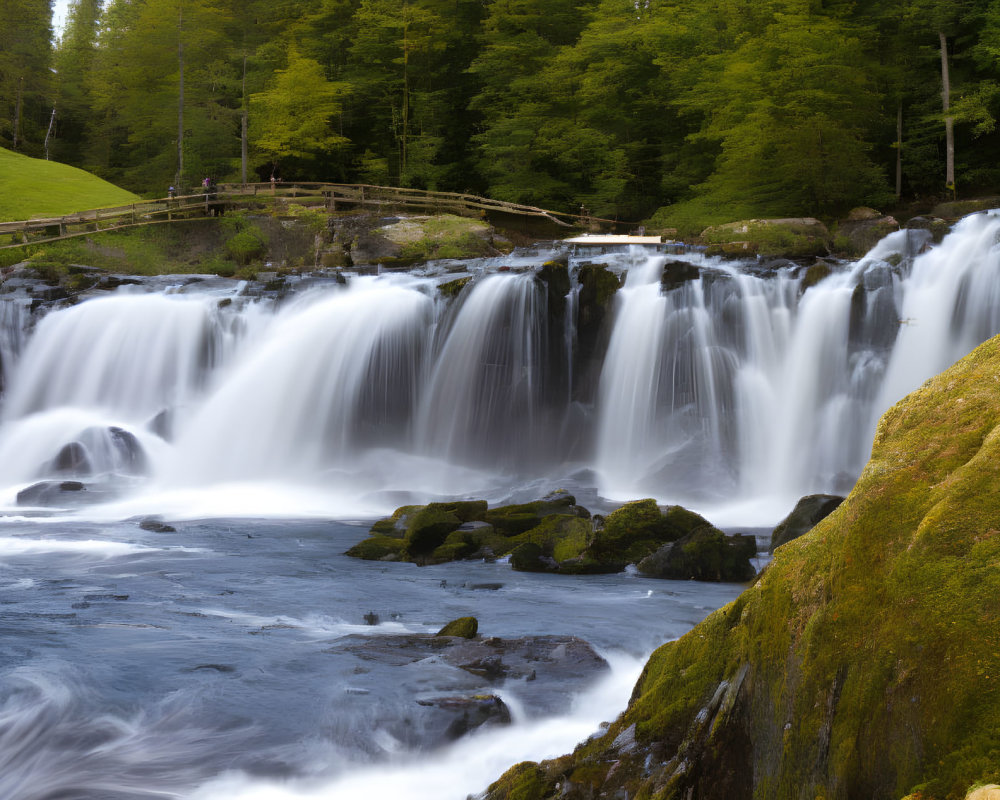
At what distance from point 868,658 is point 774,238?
24.3 m

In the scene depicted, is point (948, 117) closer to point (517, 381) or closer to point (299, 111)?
point (517, 381)

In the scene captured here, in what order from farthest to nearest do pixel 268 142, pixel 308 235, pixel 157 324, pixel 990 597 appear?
pixel 268 142 < pixel 308 235 < pixel 157 324 < pixel 990 597

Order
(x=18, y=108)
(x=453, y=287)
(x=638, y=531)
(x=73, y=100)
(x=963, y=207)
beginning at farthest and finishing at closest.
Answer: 1. (x=73, y=100)
2. (x=18, y=108)
3. (x=963, y=207)
4. (x=453, y=287)
5. (x=638, y=531)

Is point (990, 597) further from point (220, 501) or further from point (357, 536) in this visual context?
point (220, 501)

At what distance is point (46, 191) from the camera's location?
129ft

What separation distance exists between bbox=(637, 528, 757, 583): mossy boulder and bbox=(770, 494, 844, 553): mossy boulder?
0.46 meters

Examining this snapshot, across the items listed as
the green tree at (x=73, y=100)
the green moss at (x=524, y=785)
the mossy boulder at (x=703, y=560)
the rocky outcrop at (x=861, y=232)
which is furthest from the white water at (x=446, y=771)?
the green tree at (x=73, y=100)

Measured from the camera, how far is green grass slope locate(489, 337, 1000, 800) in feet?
8.86

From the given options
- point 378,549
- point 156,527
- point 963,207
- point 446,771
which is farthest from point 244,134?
point 446,771

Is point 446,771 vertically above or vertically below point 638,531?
below

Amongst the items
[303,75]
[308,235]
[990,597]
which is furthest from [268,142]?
[990,597]

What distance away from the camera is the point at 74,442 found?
1980cm

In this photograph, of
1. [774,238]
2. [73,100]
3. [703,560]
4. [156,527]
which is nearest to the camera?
[703,560]

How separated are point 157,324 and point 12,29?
46074 millimetres
